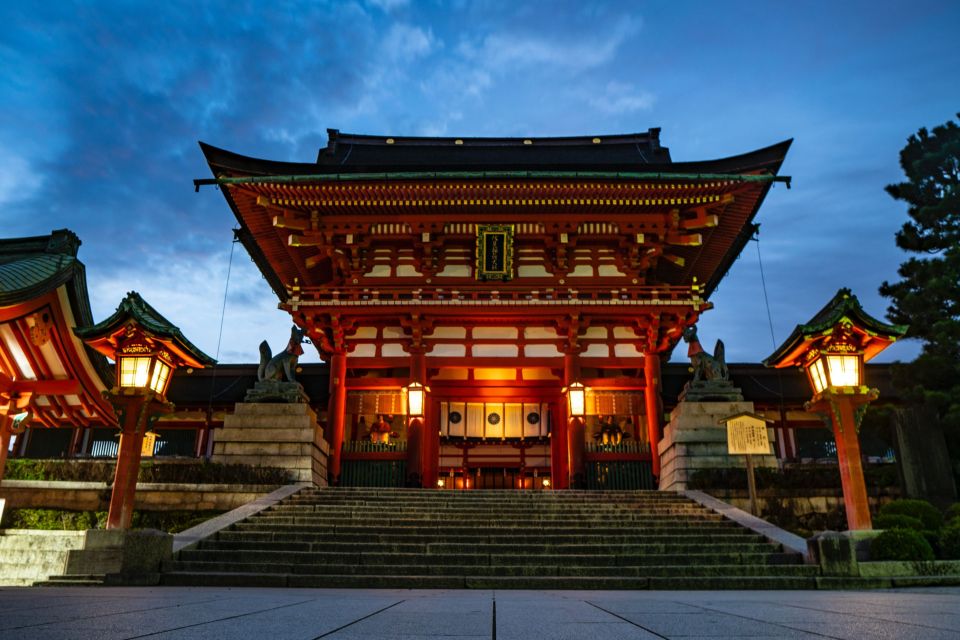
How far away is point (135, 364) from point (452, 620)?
8786mm

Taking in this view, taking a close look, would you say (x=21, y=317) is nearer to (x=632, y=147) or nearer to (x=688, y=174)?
(x=688, y=174)

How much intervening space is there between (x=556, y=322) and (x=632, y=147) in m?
10.2

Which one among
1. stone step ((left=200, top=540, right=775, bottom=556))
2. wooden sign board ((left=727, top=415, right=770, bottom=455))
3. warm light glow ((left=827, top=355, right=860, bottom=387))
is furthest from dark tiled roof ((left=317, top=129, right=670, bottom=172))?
stone step ((left=200, top=540, right=775, bottom=556))

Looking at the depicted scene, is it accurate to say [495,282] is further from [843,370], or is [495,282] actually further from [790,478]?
[843,370]

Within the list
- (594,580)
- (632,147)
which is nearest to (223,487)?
(594,580)

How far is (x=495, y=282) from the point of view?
20.0m

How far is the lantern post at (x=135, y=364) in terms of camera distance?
398 inches

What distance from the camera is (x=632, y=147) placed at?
83.4 feet

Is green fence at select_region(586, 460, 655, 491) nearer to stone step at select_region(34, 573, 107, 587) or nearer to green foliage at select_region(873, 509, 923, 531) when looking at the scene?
green foliage at select_region(873, 509, 923, 531)

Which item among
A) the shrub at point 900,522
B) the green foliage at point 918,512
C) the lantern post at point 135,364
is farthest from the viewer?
the green foliage at point 918,512

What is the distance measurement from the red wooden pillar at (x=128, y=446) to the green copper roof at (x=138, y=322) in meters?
1.06

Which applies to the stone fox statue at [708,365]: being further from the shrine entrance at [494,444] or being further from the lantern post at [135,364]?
the lantern post at [135,364]

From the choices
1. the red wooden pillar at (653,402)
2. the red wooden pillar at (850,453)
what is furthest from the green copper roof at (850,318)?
the red wooden pillar at (653,402)

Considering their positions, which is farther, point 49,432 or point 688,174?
point 49,432
